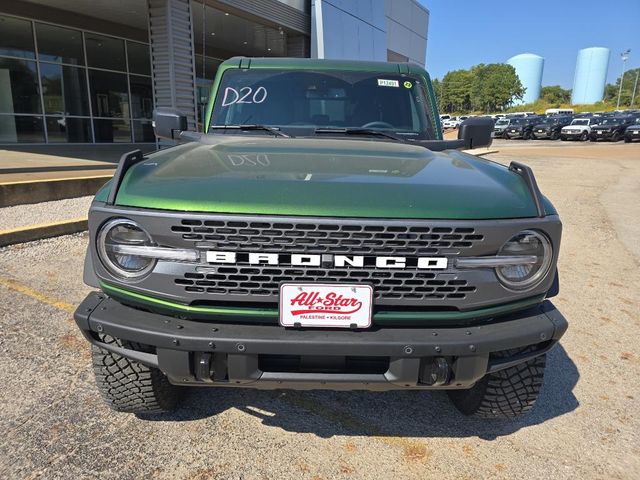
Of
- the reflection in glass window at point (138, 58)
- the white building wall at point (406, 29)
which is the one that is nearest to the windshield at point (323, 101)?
the reflection in glass window at point (138, 58)

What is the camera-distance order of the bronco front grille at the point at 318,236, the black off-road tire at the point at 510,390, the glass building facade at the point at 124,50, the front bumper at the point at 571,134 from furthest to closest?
the front bumper at the point at 571,134
the glass building facade at the point at 124,50
the black off-road tire at the point at 510,390
the bronco front grille at the point at 318,236

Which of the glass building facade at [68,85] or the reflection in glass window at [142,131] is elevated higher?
the glass building facade at [68,85]

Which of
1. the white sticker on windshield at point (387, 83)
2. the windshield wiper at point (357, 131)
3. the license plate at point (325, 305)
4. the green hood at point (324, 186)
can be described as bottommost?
the license plate at point (325, 305)

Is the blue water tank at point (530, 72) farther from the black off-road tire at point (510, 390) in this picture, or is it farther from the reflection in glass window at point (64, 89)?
the black off-road tire at point (510, 390)

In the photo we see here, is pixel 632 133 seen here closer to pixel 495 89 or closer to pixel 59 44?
pixel 59 44

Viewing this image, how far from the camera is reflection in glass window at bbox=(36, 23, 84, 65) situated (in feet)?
47.9

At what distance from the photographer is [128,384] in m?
2.32

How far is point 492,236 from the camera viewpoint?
1918 millimetres

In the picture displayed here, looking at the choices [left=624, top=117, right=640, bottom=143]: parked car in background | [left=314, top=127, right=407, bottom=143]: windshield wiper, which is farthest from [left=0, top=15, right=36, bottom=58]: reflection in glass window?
[left=624, top=117, right=640, bottom=143]: parked car in background

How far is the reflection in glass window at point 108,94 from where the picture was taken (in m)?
16.4

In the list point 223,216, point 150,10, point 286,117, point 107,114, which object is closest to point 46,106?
point 107,114

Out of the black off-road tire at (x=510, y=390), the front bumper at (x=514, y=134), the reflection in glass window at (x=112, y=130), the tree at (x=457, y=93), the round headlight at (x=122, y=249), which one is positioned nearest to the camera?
the round headlight at (x=122, y=249)

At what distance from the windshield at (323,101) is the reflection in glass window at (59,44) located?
1421 cm

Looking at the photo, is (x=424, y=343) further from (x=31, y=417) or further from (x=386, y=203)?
(x=31, y=417)
